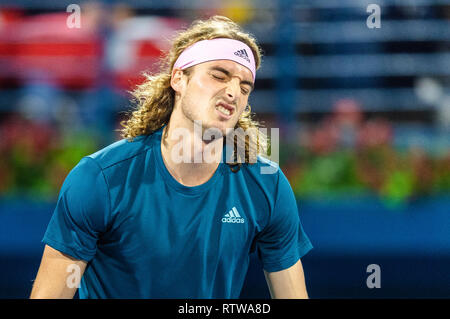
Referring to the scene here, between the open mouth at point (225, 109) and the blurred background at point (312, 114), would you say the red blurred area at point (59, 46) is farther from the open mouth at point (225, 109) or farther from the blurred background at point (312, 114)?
the open mouth at point (225, 109)

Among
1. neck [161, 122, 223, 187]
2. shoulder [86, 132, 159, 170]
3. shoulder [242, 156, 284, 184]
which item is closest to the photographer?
shoulder [86, 132, 159, 170]

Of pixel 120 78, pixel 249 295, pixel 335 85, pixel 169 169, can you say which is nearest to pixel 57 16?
pixel 120 78


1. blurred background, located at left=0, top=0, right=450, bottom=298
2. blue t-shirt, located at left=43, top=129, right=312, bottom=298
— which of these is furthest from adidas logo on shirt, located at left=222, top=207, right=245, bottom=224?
blurred background, located at left=0, top=0, right=450, bottom=298

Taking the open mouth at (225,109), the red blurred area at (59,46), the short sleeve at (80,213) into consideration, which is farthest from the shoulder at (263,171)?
the red blurred area at (59,46)

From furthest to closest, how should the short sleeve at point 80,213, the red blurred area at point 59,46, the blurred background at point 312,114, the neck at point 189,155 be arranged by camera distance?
the red blurred area at point 59,46, the blurred background at point 312,114, the neck at point 189,155, the short sleeve at point 80,213

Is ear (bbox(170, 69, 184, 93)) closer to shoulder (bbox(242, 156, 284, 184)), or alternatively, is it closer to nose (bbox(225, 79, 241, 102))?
nose (bbox(225, 79, 241, 102))

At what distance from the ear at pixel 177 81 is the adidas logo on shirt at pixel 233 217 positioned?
2.21 feet

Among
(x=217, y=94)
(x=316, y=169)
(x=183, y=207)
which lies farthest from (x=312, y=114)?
(x=183, y=207)

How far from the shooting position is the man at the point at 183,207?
279cm

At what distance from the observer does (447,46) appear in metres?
6.91

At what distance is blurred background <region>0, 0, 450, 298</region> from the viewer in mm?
5066

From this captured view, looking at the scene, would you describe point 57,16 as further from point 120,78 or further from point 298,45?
point 298,45
